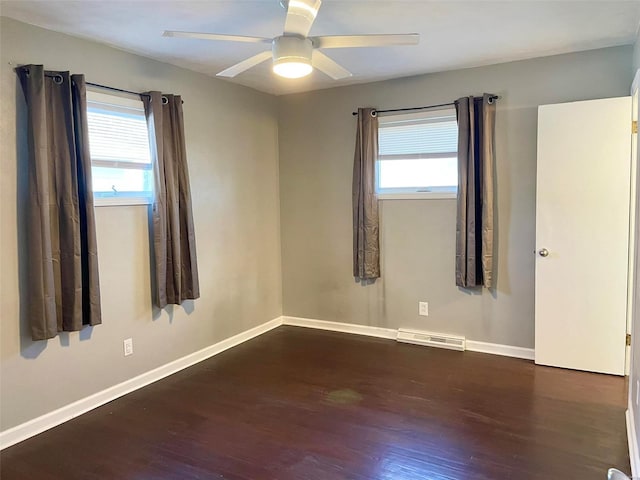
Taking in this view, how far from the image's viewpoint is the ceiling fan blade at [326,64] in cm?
260

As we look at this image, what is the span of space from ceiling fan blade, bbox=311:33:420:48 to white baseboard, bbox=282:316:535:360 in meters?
2.76

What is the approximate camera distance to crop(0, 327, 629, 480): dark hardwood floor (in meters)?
2.37

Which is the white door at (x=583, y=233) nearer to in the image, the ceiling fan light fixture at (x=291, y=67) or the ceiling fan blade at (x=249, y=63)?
the ceiling fan light fixture at (x=291, y=67)

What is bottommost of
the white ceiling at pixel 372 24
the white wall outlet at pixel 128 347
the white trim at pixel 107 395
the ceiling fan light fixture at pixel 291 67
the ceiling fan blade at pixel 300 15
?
the white trim at pixel 107 395

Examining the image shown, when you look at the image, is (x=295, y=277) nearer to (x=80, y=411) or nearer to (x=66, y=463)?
(x=80, y=411)

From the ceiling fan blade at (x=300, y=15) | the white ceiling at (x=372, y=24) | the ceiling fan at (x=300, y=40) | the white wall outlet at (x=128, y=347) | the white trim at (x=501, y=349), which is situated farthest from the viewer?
the white trim at (x=501, y=349)

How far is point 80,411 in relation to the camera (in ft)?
9.89

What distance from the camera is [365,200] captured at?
171 inches

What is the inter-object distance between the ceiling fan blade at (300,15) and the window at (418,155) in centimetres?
205

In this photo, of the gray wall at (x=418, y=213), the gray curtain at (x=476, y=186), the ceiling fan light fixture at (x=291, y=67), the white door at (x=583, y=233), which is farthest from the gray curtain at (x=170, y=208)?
the white door at (x=583, y=233)

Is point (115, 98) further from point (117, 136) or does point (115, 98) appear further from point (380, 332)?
point (380, 332)

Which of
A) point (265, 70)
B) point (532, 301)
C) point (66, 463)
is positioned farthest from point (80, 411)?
point (532, 301)

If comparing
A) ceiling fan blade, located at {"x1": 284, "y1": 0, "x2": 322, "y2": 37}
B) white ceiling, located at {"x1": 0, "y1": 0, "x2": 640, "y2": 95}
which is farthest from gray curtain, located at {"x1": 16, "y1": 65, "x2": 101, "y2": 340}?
ceiling fan blade, located at {"x1": 284, "y1": 0, "x2": 322, "y2": 37}

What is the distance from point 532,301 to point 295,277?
7.64 ft
